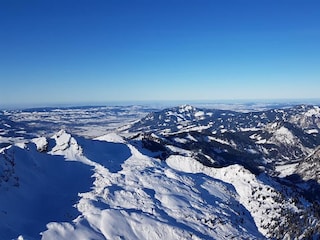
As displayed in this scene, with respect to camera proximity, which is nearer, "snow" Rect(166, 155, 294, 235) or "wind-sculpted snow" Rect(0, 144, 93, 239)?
"wind-sculpted snow" Rect(0, 144, 93, 239)

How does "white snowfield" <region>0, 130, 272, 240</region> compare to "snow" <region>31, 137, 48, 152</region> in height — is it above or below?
below

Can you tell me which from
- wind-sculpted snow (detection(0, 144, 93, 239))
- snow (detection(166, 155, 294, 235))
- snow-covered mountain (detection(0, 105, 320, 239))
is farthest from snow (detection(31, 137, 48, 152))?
snow (detection(166, 155, 294, 235))

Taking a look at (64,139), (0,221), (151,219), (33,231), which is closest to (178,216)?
(151,219)

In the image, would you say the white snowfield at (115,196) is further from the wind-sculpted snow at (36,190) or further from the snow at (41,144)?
the snow at (41,144)

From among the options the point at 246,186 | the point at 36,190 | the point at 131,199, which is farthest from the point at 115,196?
the point at 246,186

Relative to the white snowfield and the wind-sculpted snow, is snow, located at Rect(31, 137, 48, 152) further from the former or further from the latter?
the wind-sculpted snow

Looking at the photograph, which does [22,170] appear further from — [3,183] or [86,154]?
[86,154]

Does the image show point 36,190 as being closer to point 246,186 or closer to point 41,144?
point 41,144

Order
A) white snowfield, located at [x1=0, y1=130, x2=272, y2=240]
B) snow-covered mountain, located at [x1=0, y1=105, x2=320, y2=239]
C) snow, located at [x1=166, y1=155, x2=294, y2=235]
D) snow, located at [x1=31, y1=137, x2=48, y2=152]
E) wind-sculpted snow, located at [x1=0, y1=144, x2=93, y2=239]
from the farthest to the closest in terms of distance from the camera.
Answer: snow, located at [x1=31, y1=137, x2=48, y2=152], snow, located at [x1=166, y1=155, x2=294, y2=235], snow-covered mountain, located at [x1=0, y1=105, x2=320, y2=239], white snowfield, located at [x1=0, y1=130, x2=272, y2=240], wind-sculpted snow, located at [x1=0, y1=144, x2=93, y2=239]
